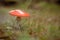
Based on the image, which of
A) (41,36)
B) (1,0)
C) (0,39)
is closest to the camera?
(0,39)

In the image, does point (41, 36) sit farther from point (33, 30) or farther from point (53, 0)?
point (53, 0)

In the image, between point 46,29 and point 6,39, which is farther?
point 46,29

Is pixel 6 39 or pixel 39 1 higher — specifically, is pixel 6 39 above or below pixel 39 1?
below

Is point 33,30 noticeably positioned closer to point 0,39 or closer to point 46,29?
point 46,29

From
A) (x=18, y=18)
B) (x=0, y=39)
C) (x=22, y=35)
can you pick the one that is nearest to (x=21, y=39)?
(x=22, y=35)

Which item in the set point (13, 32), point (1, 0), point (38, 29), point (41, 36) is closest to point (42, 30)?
point (38, 29)

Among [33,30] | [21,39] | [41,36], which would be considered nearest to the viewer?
[21,39]

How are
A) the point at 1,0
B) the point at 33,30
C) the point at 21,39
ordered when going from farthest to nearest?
1. the point at 1,0
2. the point at 33,30
3. the point at 21,39

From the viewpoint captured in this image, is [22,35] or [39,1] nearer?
[22,35]

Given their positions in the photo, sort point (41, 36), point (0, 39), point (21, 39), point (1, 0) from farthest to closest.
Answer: point (1, 0)
point (41, 36)
point (0, 39)
point (21, 39)
